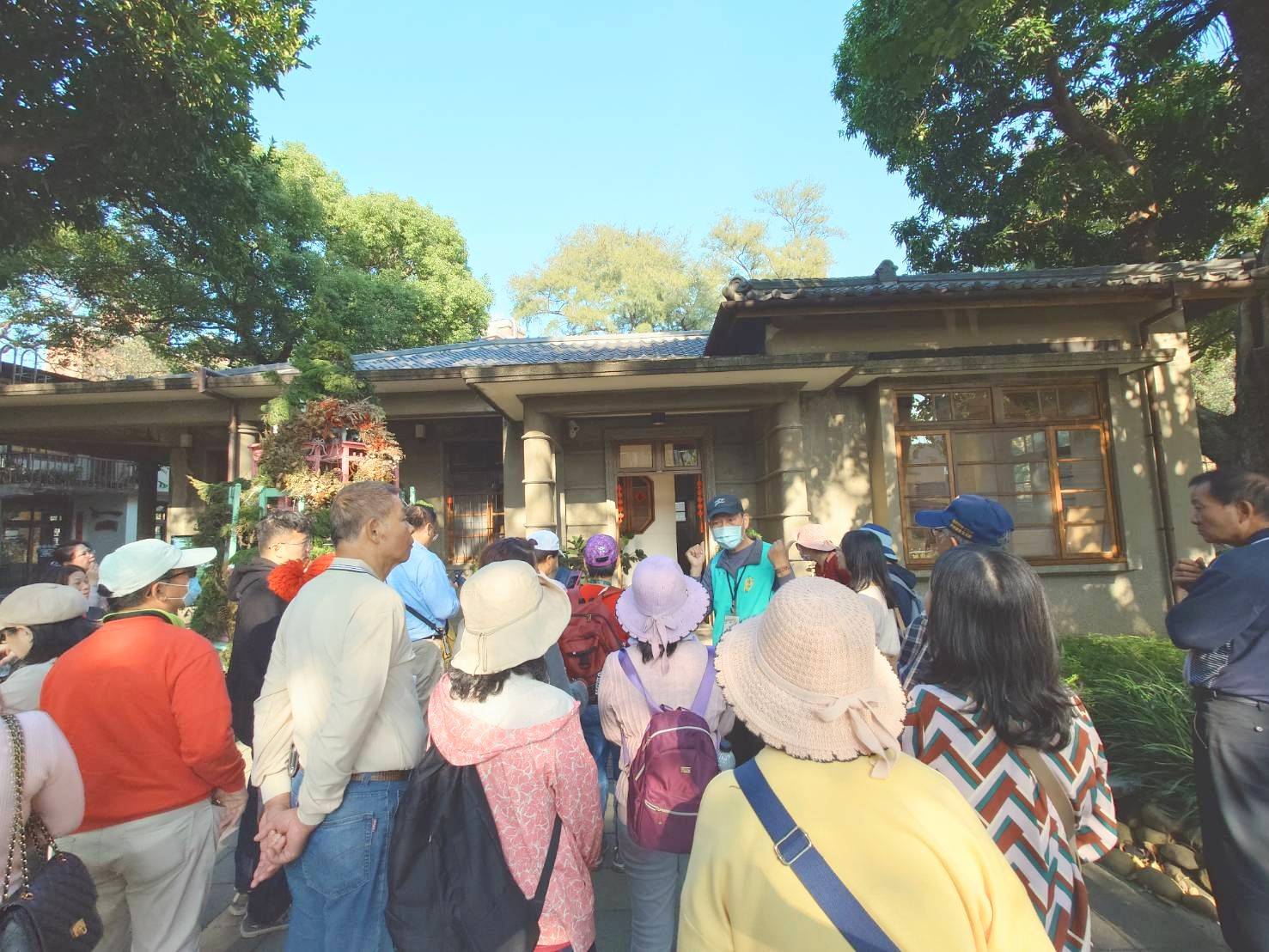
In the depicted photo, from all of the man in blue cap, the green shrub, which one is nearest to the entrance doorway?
the green shrub

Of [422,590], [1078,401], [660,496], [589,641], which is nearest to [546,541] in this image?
[422,590]

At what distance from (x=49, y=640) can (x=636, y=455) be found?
7.03 metres

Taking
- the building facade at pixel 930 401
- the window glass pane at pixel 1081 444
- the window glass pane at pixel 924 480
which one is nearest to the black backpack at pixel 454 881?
the building facade at pixel 930 401

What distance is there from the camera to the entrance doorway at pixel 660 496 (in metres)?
9.03

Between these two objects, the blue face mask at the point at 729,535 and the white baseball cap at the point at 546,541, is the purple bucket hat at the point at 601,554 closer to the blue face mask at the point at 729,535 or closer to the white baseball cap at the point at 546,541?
the white baseball cap at the point at 546,541

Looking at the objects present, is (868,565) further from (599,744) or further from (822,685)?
(822,685)

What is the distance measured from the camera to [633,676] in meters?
2.21

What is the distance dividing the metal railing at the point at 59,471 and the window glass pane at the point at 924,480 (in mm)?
20198

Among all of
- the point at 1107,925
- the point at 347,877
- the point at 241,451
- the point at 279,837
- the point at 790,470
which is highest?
Result: the point at 241,451

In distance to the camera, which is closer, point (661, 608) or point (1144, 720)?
point (661, 608)

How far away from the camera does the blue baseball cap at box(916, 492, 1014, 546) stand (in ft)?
9.09

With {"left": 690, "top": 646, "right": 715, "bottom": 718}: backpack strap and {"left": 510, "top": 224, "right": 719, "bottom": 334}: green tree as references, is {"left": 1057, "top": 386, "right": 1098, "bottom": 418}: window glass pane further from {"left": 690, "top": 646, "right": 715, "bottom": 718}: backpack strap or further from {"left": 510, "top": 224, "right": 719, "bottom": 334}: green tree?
{"left": 510, "top": 224, "right": 719, "bottom": 334}: green tree

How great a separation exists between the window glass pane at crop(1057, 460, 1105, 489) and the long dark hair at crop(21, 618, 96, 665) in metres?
8.95

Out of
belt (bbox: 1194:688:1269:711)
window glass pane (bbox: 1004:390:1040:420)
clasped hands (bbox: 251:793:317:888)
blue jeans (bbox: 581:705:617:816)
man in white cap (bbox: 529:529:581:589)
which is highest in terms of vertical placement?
window glass pane (bbox: 1004:390:1040:420)
